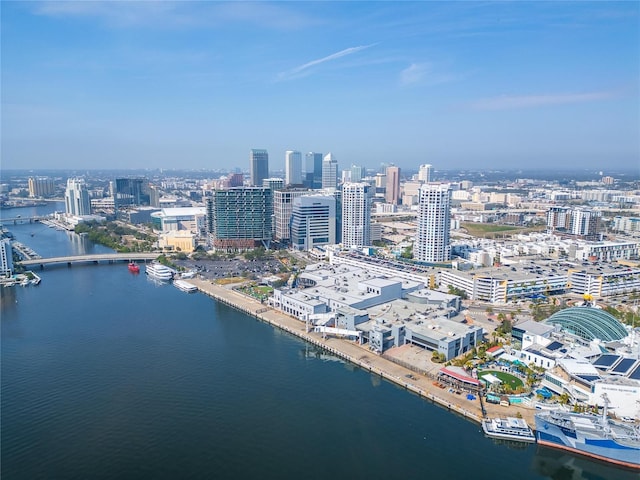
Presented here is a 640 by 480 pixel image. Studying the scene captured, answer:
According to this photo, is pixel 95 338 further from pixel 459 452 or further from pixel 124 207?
pixel 124 207

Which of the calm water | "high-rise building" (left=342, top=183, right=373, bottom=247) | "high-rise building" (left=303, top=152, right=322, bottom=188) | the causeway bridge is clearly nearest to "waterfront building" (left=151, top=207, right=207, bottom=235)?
the causeway bridge

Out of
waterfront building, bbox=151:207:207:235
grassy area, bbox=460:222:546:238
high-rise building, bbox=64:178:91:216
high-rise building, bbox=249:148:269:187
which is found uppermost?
high-rise building, bbox=249:148:269:187

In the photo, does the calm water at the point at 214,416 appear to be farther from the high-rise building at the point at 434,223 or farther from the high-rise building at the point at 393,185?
the high-rise building at the point at 393,185

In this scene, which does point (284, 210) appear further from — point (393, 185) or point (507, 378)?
point (393, 185)

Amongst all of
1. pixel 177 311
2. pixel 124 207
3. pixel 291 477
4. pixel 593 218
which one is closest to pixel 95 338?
pixel 177 311

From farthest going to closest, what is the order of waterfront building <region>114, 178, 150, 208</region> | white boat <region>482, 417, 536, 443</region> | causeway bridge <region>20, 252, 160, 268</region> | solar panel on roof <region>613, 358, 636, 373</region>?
waterfront building <region>114, 178, 150, 208</region>
causeway bridge <region>20, 252, 160, 268</region>
solar panel on roof <region>613, 358, 636, 373</region>
white boat <region>482, 417, 536, 443</region>

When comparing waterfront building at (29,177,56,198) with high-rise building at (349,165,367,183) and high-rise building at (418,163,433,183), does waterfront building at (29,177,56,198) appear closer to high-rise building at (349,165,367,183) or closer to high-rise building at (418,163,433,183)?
high-rise building at (349,165,367,183)
